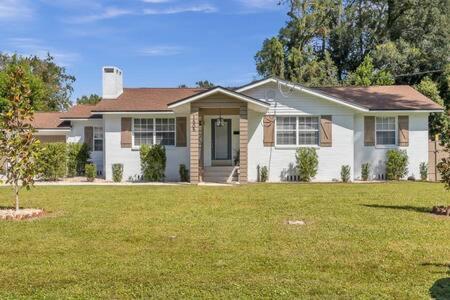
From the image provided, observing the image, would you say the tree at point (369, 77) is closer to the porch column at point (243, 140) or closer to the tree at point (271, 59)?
the tree at point (271, 59)

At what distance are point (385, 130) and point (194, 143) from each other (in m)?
8.09

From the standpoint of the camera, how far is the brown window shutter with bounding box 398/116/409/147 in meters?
20.0

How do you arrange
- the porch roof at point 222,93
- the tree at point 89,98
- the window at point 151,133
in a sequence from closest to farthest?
the porch roof at point 222,93 < the window at point 151,133 < the tree at point 89,98

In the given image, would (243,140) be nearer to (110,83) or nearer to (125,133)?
(125,133)

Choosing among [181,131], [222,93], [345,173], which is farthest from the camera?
[181,131]

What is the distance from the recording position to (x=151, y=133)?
20.4 meters

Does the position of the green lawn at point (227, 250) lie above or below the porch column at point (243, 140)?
below

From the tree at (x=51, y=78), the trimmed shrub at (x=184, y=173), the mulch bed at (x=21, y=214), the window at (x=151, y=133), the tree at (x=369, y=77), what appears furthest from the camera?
the tree at (x=51, y=78)

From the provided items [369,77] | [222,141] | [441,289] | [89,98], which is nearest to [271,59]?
[369,77]

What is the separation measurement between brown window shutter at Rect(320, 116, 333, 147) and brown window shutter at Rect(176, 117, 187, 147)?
554 centimetres

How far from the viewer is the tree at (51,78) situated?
4591 centimetres

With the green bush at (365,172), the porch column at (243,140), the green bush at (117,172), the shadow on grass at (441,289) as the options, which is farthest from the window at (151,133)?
the shadow on grass at (441,289)

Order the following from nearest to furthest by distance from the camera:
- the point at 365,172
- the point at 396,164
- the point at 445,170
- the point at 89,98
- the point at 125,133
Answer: the point at 445,170
the point at 396,164
the point at 365,172
the point at 125,133
the point at 89,98

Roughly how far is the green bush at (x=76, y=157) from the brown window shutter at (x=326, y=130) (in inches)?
419
